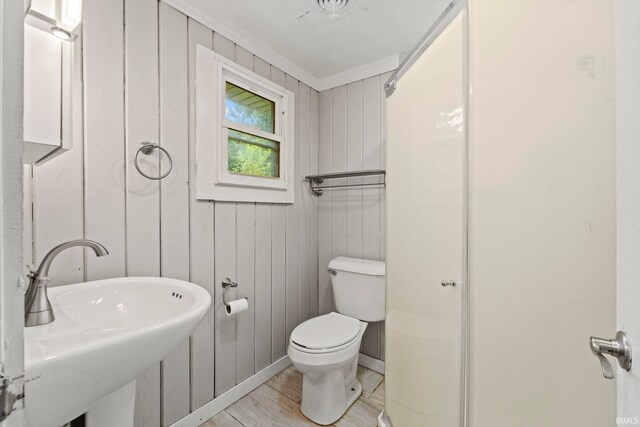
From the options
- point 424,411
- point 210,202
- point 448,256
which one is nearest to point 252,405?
point 424,411

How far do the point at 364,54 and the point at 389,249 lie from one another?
1.37 metres

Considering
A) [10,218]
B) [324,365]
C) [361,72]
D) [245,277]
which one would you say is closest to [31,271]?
[10,218]

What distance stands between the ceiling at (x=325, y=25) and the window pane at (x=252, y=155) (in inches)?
22.4

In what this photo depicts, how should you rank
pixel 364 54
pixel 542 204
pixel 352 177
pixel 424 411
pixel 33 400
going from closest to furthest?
pixel 33 400
pixel 542 204
pixel 424 411
pixel 364 54
pixel 352 177

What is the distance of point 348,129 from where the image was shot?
211cm

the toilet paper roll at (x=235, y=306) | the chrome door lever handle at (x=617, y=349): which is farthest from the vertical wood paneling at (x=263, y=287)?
the chrome door lever handle at (x=617, y=349)

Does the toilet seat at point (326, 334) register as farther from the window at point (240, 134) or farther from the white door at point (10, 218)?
the white door at point (10, 218)

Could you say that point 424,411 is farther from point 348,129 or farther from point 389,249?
point 348,129

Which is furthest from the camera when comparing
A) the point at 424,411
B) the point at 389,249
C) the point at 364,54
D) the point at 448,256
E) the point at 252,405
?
the point at 364,54

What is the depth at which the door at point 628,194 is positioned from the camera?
0.40 meters

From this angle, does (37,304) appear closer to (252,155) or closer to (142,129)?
(142,129)

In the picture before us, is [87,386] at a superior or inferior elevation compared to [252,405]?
→ superior

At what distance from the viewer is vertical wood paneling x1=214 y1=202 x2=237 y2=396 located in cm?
154

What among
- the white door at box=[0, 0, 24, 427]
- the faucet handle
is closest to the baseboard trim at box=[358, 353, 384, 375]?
the faucet handle
